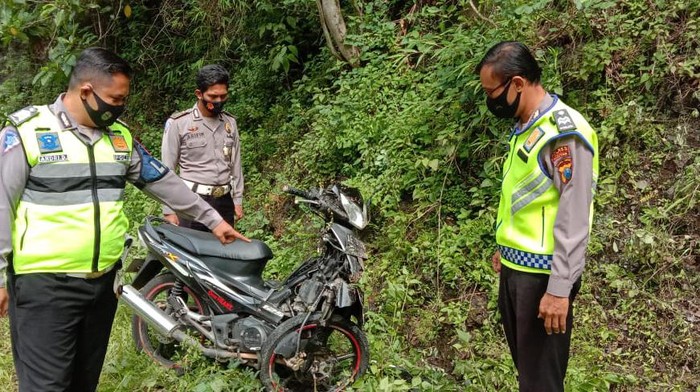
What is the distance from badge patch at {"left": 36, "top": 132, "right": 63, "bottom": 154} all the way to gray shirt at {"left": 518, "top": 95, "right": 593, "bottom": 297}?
1978 millimetres

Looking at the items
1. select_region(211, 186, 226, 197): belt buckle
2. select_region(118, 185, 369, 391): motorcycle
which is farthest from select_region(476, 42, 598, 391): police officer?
select_region(211, 186, 226, 197): belt buckle

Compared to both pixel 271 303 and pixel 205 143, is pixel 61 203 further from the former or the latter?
pixel 205 143

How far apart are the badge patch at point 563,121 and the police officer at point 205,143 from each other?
2.43m

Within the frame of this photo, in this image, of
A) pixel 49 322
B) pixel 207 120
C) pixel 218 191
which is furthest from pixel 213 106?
pixel 49 322

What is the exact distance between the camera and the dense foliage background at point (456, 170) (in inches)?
133

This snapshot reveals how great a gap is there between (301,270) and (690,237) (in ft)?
8.06

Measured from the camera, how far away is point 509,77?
2.32 m

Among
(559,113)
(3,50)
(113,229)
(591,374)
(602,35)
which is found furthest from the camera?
(3,50)

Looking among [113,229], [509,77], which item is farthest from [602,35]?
[113,229]

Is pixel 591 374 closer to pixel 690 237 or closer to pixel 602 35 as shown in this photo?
pixel 690 237

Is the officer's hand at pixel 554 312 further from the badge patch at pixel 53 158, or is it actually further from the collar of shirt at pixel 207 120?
the collar of shirt at pixel 207 120

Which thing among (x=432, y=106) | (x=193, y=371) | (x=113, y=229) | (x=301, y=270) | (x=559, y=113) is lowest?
(x=193, y=371)

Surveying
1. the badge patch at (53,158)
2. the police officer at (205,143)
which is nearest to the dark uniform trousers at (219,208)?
the police officer at (205,143)

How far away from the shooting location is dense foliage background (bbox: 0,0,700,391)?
3.38m
